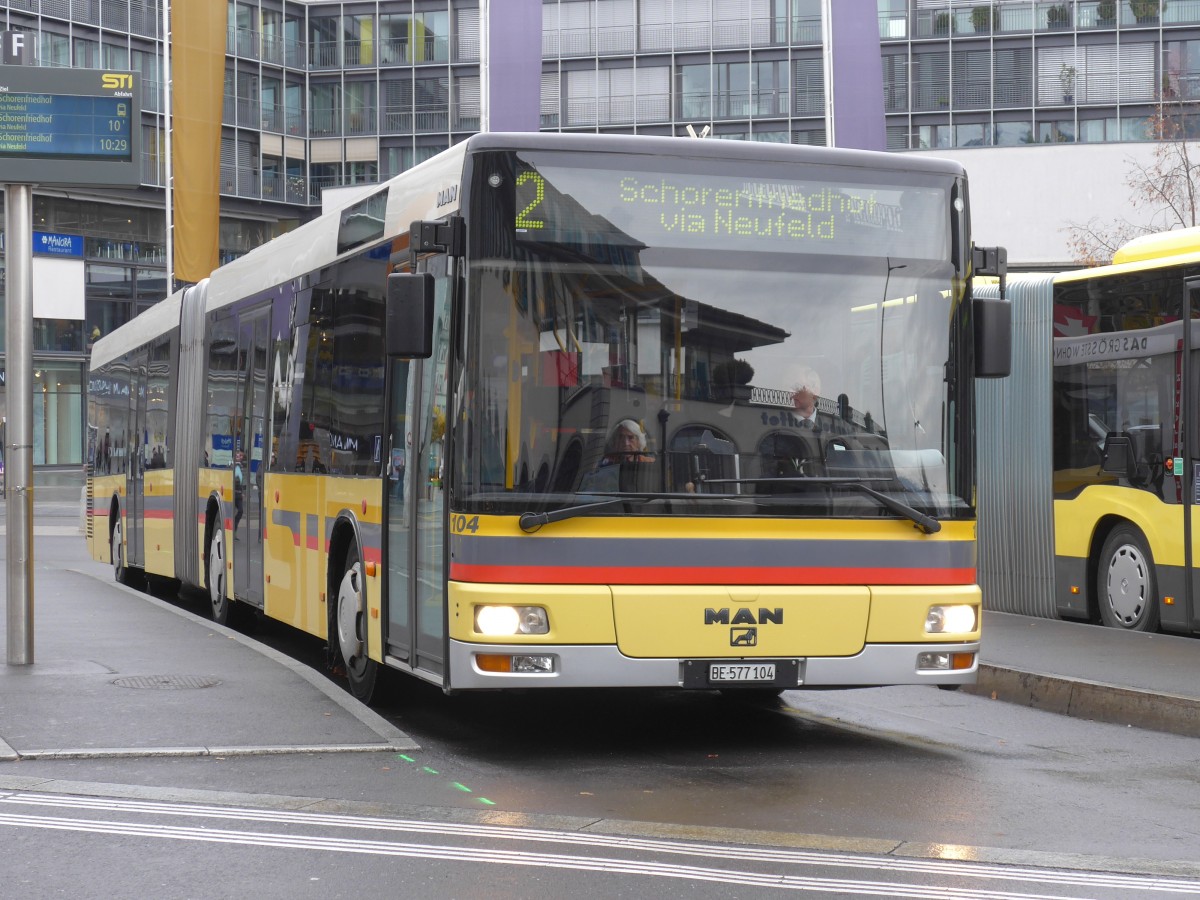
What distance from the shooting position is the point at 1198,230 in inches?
540

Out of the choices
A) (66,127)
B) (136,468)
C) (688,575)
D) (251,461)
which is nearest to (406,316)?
(688,575)

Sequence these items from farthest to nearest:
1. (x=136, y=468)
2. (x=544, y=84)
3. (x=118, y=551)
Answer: (x=544, y=84) < (x=118, y=551) < (x=136, y=468)

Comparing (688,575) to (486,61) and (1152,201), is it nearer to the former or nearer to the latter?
(486,61)

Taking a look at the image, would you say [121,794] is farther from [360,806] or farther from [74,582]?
[74,582]

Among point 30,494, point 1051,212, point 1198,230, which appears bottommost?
point 30,494

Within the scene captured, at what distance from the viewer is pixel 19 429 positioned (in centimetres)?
1133

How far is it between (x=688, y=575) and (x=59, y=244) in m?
52.8

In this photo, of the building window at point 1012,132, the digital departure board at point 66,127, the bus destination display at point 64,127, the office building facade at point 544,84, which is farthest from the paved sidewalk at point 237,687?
the building window at point 1012,132

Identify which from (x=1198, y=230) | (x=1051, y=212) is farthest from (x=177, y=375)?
(x=1051, y=212)

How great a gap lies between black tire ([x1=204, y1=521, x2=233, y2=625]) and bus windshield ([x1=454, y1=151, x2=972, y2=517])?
7.25 metres

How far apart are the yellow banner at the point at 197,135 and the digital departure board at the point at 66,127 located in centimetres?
2386

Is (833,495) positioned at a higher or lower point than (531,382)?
lower

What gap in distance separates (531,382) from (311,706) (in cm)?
265

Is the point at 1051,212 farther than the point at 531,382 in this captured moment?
Yes
